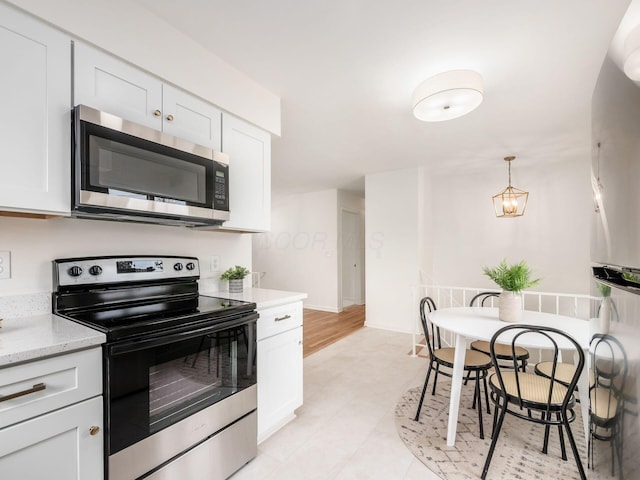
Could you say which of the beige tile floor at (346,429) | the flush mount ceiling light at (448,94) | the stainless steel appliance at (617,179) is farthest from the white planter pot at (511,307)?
the stainless steel appliance at (617,179)

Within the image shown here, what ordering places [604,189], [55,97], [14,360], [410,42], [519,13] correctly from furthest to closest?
1. [410,42]
2. [519,13]
3. [55,97]
4. [14,360]
5. [604,189]

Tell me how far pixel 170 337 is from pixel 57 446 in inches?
18.0

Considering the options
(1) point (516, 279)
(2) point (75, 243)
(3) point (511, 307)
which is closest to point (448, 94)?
(1) point (516, 279)

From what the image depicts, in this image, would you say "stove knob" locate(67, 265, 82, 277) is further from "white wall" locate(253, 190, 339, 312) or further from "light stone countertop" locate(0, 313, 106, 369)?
"white wall" locate(253, 190, 339, 312)

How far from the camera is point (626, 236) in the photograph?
18.1 inches

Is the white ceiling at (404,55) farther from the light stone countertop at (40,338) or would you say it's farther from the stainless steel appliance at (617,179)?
the light stone countertop at (40,338)

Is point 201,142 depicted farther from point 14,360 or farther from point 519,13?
point 519,13

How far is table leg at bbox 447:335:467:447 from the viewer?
6.28 feet

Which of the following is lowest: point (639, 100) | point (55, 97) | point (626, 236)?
point (626, 236)

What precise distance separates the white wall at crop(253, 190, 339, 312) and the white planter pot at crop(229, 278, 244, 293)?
12.2ft

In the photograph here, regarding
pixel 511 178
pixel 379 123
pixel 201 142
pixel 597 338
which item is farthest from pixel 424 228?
pixel 597 338

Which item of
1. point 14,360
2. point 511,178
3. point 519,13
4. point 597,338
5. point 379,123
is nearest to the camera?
point 597,338

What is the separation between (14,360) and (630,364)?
146 cm

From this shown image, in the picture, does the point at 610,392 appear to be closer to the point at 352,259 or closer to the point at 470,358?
the point at 470,358
